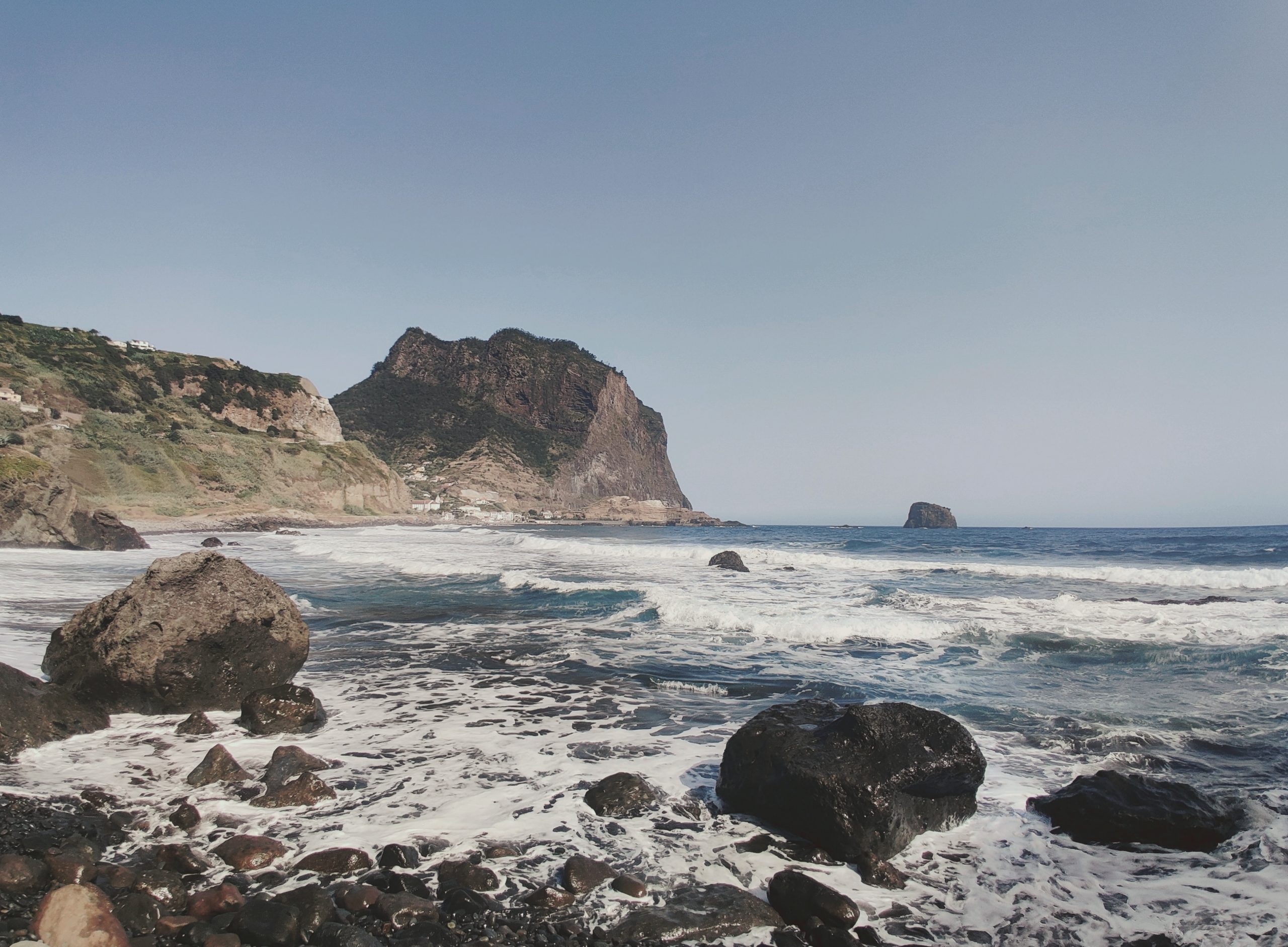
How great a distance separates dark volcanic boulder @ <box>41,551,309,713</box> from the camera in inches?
298

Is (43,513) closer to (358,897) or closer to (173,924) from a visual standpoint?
(173,924)

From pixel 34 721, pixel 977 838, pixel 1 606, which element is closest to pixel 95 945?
pixel 34 721

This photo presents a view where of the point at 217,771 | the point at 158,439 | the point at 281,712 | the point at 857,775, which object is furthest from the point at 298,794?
the point at 158,439

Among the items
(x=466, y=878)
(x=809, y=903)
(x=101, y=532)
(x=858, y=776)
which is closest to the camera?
(x=809, y=903)

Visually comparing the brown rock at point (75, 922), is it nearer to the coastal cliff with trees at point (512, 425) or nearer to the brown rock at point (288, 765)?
the brown rock at point (288, 765)

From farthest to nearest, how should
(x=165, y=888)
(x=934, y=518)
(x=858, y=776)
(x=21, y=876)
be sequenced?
(x=934, y=518)
(x=858, y=776)
(x=165, y=888)
(x=21, y=876)

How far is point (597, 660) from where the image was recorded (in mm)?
11500

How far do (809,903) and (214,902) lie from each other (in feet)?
11.6

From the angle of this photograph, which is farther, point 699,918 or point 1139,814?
point 1139,814

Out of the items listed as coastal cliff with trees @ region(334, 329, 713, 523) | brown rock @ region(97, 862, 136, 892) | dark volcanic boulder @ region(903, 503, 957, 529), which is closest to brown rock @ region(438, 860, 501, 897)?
brown rock @ region(97, 862, 136, 892)

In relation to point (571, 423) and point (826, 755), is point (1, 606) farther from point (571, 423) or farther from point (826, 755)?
point (571, 423)

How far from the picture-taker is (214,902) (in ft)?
12.6

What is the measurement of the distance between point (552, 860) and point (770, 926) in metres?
1.54

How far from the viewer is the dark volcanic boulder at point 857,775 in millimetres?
4934
